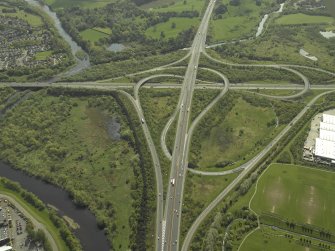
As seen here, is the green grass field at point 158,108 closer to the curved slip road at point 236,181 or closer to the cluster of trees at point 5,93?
the curved slip road at point 236,181

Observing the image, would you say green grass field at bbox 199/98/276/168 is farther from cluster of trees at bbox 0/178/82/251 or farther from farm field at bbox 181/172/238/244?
cluster of trees at bbox 0/178/82/251

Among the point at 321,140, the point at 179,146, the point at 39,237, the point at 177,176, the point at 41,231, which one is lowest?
the point at 39,237

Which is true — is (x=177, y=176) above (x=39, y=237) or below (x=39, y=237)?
above

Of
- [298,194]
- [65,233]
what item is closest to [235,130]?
[298,194]

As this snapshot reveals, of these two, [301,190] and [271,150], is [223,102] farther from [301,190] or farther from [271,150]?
[301,190]

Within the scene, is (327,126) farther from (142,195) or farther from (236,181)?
(142,195)

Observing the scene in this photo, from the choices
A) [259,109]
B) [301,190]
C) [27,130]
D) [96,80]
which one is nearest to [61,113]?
[27,130]
